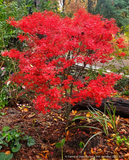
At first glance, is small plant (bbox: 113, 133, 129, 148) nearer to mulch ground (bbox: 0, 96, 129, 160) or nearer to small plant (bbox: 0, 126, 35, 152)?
mulch ground (bbox: 0, 96, 129, 160)

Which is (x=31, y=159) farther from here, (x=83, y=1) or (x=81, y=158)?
(x=83, y=1)

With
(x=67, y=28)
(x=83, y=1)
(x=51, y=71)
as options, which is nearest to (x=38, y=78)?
(x=51, y=71)

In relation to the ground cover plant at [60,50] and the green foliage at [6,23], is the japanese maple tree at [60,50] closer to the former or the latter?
the ground cover plant at [60,50]

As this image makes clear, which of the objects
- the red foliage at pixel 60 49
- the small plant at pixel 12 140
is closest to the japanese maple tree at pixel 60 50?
the red foliage at pixel 60 49

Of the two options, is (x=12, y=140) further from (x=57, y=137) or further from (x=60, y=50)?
(x=60, y=50)

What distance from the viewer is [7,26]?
11.3 ft

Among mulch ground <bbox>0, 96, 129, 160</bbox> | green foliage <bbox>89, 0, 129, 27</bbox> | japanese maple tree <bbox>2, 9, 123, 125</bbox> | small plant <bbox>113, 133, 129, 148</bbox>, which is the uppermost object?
green foliage <bbox>89, 0, 129, 27</bbox>

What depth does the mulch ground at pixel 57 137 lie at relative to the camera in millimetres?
1959

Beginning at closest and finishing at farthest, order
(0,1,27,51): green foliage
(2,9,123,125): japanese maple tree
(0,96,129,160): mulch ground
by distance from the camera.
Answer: (2,9,123,125): japanese maple tree
(0,96,129,160): mulch ground
(0,1,27,51): green foliage

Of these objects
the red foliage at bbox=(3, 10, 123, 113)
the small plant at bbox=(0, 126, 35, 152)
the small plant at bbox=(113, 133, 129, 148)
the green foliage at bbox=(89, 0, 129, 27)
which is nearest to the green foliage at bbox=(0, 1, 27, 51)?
the red foliage at bbox=(3, 10, 123, 113)

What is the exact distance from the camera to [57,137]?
2.40 metres

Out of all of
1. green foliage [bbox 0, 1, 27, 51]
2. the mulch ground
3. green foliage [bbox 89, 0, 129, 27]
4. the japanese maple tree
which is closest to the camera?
the japanese maple tree

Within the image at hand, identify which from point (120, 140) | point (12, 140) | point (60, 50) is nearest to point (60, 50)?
point (60, 50)

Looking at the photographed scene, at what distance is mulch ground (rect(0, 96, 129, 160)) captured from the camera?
6.43 ft
